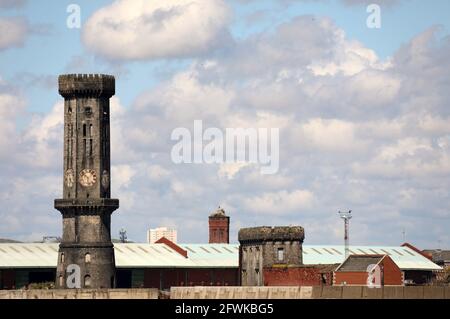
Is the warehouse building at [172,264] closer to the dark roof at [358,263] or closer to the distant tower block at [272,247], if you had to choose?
the dark roof at [358,263]

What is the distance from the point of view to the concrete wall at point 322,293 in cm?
10094

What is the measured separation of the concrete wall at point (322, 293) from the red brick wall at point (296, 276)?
1043 inches

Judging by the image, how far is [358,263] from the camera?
144375 millimetres

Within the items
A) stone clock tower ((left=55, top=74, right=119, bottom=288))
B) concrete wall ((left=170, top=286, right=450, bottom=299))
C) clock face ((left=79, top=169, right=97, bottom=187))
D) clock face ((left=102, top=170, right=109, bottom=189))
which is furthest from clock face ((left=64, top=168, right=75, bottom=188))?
concrete wall ((left=170, top=286, right=450, bottom=299))

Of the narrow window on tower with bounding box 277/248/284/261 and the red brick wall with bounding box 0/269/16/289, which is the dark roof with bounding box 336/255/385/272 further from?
the red brick wall with bounding box 0/269/16/289

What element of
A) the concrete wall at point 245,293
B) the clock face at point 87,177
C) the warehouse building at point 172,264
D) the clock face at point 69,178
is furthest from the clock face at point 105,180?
the concrete wall at point 245,293

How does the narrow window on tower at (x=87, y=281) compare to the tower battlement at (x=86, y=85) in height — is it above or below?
below

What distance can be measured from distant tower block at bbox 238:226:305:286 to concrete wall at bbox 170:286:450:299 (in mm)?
39646

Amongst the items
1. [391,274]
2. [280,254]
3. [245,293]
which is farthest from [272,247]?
[245,293]

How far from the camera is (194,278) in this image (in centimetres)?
17275

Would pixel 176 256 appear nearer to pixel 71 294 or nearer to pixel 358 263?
pixel 358 263

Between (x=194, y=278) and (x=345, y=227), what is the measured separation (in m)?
20.1
